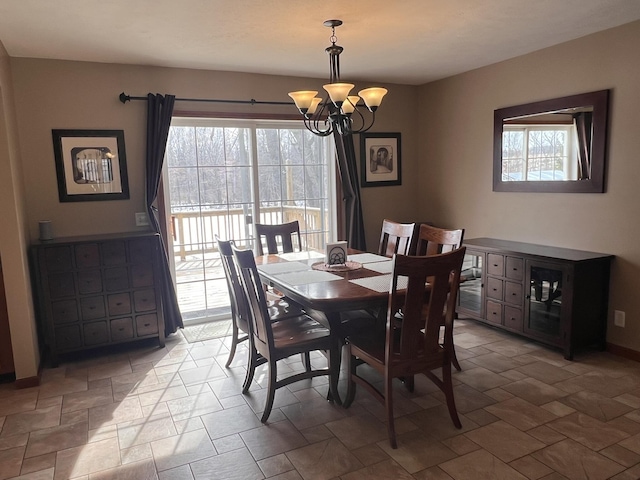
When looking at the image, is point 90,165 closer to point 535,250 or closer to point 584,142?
point 535,250

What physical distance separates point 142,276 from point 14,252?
0.95 metres

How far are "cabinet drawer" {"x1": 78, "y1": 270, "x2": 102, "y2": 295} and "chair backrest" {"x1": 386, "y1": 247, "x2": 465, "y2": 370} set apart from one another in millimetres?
2507

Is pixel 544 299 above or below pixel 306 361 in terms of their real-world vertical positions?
above

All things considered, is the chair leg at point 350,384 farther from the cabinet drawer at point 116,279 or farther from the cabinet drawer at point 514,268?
the cabinet drawer at point 116,279

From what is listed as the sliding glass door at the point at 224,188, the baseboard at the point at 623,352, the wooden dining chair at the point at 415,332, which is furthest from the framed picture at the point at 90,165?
the baseboard at the point at 623,352

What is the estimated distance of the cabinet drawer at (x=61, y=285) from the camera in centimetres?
353

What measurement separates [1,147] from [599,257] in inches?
171

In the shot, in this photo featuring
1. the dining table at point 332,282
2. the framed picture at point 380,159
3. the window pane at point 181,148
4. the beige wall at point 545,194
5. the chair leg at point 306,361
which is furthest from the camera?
the framed picture at point 380,159

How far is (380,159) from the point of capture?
5.18 meters

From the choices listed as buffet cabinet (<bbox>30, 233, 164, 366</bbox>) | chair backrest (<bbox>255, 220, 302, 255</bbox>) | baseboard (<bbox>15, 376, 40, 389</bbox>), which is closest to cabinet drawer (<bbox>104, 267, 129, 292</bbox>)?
buffet cabinet (<bbox>30, 233, 164, 366</bbox>)

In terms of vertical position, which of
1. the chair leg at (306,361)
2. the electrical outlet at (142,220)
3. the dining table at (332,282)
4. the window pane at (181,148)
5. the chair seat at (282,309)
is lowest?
the chair leg at (306,361)

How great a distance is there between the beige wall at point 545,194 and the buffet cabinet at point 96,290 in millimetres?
3140

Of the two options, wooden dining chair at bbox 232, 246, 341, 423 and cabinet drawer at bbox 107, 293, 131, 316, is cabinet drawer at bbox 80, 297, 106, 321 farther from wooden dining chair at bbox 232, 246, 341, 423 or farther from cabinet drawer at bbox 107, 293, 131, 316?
wooden dining chair at bbox 232, 246, 341, 423

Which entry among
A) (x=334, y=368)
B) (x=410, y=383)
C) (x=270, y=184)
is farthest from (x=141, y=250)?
(x=410, y=383)
